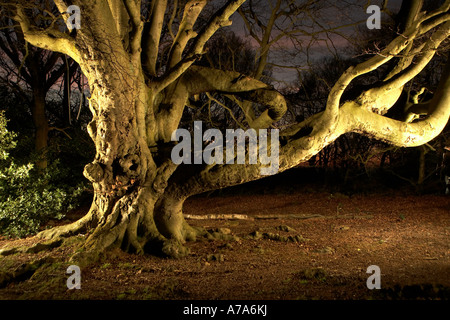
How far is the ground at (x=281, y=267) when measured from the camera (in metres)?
3.76

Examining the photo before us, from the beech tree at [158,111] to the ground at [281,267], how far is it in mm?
631

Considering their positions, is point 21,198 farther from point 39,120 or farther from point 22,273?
point 39,120

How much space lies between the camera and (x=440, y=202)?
36.6 feet

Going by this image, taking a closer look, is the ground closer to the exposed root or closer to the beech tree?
the exposed root

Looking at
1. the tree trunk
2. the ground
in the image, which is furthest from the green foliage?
the tree trunk

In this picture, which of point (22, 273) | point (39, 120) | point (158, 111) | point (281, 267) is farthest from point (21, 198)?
point (281, 267)

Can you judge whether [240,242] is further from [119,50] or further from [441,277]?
[119,50]

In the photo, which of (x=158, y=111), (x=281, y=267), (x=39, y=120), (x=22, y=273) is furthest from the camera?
(x=39, y=120)

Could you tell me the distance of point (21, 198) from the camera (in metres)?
7.18

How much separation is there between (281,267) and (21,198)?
18.2 feet

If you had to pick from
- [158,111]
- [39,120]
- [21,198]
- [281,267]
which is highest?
[39,120]

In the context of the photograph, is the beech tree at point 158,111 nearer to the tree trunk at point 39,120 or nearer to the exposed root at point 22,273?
the exposed root at point 22,273
